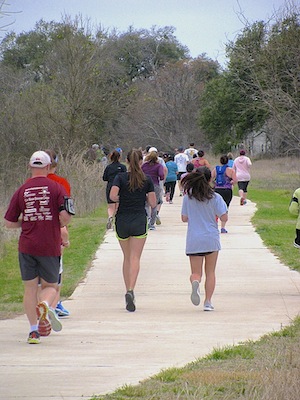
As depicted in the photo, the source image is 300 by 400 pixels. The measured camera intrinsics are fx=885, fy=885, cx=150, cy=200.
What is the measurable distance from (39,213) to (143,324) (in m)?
2.01

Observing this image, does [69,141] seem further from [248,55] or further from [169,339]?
[169,339]

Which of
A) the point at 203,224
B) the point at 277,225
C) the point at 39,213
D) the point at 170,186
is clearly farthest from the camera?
the point at 170,186

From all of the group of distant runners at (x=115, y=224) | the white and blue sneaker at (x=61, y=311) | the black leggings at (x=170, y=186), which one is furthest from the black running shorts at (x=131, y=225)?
the black leggings at (x=170, y=186)

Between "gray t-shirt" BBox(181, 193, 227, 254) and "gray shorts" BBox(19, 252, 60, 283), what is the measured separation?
2.45m

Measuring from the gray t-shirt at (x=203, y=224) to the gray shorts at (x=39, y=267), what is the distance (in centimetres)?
245

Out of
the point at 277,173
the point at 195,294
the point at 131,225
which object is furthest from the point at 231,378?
the point at 277,173

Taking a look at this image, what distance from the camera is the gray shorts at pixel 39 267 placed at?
27.5 ft

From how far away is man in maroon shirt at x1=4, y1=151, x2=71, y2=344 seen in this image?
326 inches

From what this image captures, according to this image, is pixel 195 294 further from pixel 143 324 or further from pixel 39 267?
pixel 39 267

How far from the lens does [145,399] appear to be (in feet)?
19.8

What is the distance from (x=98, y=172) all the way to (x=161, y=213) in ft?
13.2

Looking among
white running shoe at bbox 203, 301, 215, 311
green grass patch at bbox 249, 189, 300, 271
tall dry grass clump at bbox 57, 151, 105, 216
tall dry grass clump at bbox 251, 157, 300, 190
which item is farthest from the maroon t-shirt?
tall dry grass clump at bbox 251, 157, 300, 190

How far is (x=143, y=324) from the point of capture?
9.55 meters

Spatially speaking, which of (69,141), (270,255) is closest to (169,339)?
(270,255)
